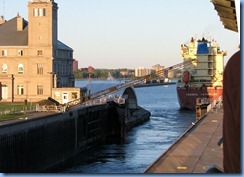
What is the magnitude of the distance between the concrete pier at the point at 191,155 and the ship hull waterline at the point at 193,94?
4873 cm

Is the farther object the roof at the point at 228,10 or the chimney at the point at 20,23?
the chimney at the point at 20,23

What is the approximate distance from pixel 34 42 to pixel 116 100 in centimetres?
1034

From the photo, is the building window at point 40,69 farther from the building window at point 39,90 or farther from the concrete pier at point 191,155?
the concrete pier at point 191,155

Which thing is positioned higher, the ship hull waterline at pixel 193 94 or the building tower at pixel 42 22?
the building tower at pixel 42 22

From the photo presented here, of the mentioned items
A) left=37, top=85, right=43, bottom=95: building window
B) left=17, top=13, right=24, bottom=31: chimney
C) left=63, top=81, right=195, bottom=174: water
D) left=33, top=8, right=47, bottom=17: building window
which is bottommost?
left=63, top=81, right=195, bottom=174: water

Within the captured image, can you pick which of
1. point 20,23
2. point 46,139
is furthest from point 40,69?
point 46,139

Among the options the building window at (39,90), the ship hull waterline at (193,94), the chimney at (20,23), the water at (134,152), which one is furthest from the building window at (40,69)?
the ship hull waterline at (193,94)

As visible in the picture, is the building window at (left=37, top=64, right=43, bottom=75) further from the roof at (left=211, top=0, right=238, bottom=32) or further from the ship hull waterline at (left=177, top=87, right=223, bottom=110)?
the roof at (left=211, top=0, right=238, bottom=32)

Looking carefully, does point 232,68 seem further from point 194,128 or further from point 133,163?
point 133,163

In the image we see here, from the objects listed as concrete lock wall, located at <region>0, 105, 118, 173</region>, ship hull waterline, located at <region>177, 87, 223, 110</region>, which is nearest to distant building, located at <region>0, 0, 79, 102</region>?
concrete lock wall, located at <region>0, 105, 118, 173</region>

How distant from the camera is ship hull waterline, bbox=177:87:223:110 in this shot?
70938 millimetres

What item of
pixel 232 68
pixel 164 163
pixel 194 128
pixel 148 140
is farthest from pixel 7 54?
pixel 232 68

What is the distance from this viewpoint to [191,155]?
50.8ft

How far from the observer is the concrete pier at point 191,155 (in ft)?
42.5
